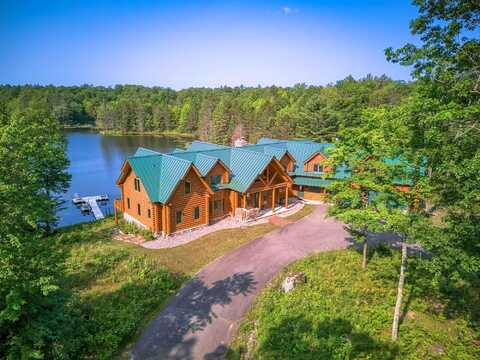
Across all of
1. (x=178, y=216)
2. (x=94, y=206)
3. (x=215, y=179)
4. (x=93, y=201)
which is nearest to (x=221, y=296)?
(x=178, y=216)

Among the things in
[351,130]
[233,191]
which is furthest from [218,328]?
[233,191]

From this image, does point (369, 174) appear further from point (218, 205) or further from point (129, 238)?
point (129, 238)

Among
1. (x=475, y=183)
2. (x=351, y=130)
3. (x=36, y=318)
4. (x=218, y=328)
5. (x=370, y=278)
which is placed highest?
(x=351, y=130)

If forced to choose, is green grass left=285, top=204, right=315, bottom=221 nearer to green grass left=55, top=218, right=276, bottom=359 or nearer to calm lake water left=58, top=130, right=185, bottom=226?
green grass left=55, top=218, right=276, bottom=359

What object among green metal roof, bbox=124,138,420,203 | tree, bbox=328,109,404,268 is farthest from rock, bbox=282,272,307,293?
green metal roof, bbox=124,138,420,203

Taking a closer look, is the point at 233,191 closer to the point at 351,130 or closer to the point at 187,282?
the point at 187,282

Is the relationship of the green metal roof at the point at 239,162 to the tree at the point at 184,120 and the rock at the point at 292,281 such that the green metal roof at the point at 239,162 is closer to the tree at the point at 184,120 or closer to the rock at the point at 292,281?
the rock at the point at 292,281

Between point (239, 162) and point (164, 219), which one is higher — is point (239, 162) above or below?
above

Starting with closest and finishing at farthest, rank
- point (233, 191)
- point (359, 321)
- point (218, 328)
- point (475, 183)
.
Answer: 1. point (475, 183)
2. point (359, 321)
3. point (218, 328)
4. point (233, 191)
